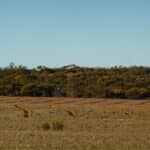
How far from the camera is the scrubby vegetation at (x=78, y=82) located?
67250mm

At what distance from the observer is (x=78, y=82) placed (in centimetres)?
7281

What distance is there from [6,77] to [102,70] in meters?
17.1

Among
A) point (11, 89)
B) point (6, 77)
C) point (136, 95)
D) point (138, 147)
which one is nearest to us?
point (138, 147)

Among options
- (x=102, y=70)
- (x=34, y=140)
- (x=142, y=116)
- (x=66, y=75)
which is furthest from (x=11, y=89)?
(x=34, y=140)

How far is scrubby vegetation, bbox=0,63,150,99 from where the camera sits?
221 feet

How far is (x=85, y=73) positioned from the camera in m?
80.8

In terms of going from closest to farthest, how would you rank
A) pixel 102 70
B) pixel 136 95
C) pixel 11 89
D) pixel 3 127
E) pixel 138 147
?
pixel 138 147 → pixel 3 127 → pixel 136 95 → pixel 11 89 → pixel 102 70

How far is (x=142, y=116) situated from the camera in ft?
108

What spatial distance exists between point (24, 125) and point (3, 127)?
129 centimetres

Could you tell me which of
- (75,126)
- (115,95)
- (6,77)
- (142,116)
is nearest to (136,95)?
(115,95)

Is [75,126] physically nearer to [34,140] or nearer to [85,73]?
[34,140]

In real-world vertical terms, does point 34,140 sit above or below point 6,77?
below

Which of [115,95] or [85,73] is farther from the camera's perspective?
[85,73]

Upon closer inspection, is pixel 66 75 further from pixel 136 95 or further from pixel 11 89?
pixel 136 95
